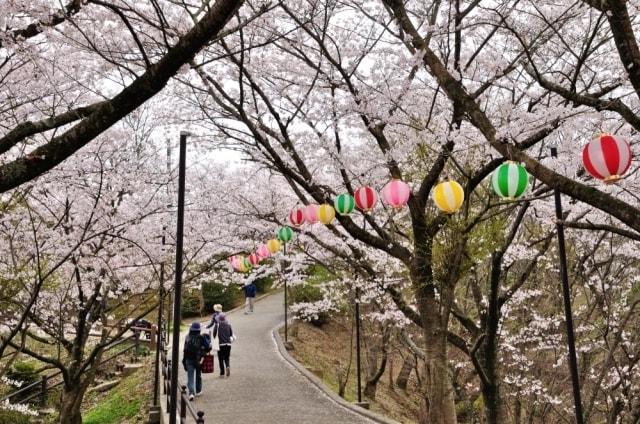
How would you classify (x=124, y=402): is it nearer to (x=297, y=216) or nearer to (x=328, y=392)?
(x=328, y=392)

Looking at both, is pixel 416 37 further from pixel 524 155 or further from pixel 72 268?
pixel 72 268

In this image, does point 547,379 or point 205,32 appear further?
point 547,379

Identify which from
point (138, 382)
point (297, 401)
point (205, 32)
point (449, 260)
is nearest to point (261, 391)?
point (297, 401)

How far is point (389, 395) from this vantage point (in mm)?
18812

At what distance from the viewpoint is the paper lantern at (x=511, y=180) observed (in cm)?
472

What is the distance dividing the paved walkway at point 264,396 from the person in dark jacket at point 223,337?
320 millimetres

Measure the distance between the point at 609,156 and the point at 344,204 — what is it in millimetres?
3312

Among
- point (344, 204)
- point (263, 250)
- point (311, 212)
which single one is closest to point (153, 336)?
point (263, 250)

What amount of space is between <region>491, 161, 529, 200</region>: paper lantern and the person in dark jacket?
8675 millimetres

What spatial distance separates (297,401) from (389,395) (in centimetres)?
878

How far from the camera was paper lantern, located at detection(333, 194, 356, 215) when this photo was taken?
6676 mm

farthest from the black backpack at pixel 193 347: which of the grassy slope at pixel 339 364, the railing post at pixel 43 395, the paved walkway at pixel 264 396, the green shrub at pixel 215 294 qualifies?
the green shrub at pixel 215 294

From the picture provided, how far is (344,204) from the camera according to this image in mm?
6688

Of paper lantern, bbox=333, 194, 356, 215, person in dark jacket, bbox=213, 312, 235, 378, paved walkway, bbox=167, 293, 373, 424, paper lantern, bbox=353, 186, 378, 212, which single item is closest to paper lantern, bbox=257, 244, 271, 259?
person in dark jacket, bbox=213, 312, 235, 378
